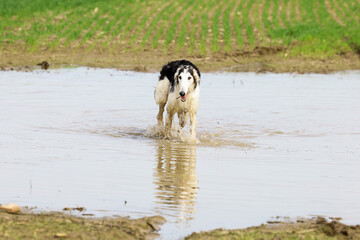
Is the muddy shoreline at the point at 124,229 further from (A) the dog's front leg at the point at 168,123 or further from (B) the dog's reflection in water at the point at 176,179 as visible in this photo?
(A) the dog's front leg at the point at 168,123

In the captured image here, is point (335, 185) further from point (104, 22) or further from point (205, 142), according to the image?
point (104, 22)

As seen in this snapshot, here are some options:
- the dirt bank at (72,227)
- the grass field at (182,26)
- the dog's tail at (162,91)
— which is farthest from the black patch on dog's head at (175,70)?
the grass field at (182,26)

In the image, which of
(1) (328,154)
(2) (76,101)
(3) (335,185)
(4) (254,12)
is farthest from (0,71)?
(4) (254,12)

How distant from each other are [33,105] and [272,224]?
9.83 meters

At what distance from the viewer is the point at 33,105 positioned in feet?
50.8

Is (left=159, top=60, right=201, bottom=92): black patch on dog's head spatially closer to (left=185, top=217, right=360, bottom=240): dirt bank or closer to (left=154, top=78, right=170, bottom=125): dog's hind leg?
(left=154, top=78, right=170, bottom=125): dog's hind leg

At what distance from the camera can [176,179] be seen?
8.85 metres

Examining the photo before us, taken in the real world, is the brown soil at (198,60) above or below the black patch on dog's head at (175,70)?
above

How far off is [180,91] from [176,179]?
9.64 feet

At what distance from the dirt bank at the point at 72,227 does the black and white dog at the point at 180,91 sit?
504 centimetres

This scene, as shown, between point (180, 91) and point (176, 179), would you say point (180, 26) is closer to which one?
point (180, 91)

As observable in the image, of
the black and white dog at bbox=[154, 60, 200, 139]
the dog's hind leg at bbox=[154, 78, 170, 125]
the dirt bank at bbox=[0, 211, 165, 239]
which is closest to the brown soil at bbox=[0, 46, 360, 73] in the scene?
the dog's hind leg at bbox=[154, 78, 170, 125]

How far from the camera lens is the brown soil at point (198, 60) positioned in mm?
24094

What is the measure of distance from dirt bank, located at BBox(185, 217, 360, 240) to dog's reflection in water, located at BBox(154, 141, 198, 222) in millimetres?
706
